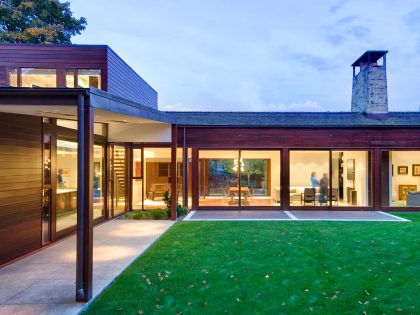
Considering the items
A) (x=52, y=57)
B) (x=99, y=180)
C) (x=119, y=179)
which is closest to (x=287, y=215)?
(x=119, y=179)

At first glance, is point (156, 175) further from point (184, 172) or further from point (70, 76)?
point (70, 76)

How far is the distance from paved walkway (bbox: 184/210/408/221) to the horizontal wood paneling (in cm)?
262

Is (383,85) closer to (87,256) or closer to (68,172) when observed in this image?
(68,172)

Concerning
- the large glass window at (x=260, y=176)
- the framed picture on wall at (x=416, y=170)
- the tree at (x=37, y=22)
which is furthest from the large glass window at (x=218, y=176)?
the tree at (x=37, y=22)

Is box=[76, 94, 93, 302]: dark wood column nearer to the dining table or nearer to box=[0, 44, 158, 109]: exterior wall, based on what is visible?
box=[0, 44, 158, 109]: exterior wall

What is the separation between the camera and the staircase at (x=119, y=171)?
12030 millimetres

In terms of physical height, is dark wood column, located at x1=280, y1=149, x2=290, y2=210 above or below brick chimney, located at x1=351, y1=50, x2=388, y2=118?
below

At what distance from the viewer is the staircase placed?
1203 centimetres

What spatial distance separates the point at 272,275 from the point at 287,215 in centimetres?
677

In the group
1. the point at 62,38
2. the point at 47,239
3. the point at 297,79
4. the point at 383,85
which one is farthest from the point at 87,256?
the point at 297,79

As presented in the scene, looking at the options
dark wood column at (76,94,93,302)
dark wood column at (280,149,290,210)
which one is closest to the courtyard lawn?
dark wood column at (76,94,93,302)

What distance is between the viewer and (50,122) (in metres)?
7.93

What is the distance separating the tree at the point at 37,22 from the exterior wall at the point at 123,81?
41.9 ft

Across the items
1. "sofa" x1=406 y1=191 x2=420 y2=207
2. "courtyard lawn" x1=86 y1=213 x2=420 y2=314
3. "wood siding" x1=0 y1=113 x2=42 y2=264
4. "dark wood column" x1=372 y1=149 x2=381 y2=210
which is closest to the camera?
"courtyard lawn" x1=86 y1=213 x2=420 y2=314
